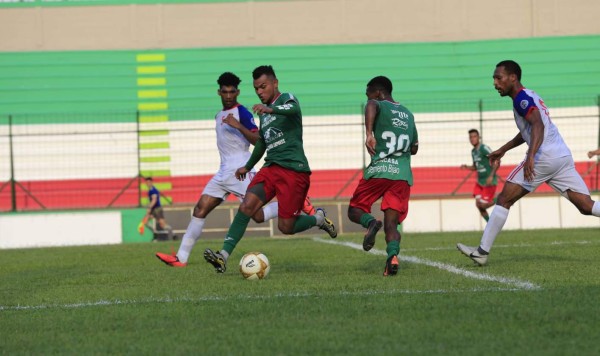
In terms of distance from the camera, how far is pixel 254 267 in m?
9.68

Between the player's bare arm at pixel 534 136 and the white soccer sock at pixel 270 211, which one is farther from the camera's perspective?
the white soccer sock at pixel 270 211

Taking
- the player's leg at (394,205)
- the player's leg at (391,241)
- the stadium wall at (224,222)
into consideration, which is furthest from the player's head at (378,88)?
the stadium wall at (224,222)

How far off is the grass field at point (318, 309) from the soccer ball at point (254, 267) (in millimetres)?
137

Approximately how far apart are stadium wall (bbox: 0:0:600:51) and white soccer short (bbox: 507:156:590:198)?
20.3m

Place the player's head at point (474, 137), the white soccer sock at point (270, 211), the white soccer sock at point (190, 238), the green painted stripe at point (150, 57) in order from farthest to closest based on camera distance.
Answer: the green painted stripe at point (150, 57) → the player's head at point (474, 137) → the white soccer sock at point (190, 238) → the white soccer sock at point (270, 211)

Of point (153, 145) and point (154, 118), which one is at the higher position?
point (154, 118)

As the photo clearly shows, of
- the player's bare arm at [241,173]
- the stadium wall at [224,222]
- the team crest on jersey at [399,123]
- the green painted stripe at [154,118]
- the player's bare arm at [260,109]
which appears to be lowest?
the stadium wall at [224,222]

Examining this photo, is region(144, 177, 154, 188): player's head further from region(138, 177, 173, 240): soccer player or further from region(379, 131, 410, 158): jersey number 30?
region(379, 131, 410, 158): jersey number 30

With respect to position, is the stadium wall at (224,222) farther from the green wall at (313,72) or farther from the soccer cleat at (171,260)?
the soccer cleat at (171,260)

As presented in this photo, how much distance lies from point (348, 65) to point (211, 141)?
5416 millimetres

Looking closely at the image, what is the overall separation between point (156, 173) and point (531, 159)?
17.0 metres

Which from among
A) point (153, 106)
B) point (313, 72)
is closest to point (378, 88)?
point (153, 106)

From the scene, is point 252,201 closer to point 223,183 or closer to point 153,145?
point 223,183

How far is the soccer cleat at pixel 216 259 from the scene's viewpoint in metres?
10.2
